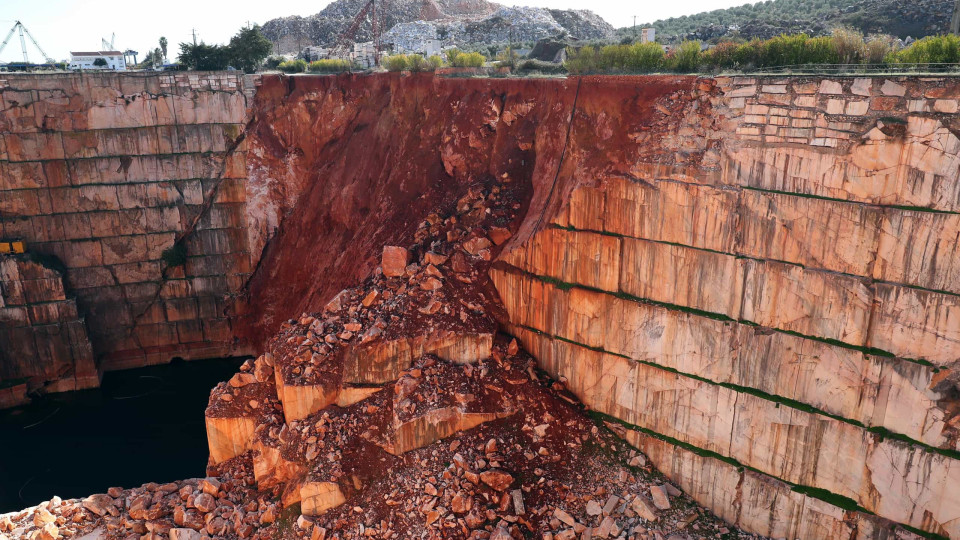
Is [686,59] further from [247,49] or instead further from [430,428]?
[247,49]

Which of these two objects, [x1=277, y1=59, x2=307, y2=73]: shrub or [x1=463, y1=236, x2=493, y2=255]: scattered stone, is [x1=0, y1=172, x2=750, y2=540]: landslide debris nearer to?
[x1=463, y1=236, x2=493, y2=255]: scattered stone

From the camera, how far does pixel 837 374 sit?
12.1 m

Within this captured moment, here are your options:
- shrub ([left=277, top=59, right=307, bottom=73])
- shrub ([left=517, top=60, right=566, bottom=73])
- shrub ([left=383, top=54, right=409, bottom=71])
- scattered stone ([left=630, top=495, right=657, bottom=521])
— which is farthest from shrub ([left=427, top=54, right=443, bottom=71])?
scattered stone ([left=630, top=495, right=657, bottom=521])

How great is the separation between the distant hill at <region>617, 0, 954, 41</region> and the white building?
2289cm

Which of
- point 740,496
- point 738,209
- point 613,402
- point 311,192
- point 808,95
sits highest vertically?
point 808,95

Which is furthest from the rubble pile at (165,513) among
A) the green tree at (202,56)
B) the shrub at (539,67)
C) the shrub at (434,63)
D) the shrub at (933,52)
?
the green tree at (202,56)

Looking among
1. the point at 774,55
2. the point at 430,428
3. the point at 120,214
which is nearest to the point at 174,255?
the point at 120,214

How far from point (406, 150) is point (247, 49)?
10718 mm

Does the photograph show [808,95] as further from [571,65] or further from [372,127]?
[372,127]

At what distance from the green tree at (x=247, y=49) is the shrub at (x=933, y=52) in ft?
73.6

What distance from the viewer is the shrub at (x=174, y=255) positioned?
81.5ft

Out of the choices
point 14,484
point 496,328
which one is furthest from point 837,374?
point 14,484

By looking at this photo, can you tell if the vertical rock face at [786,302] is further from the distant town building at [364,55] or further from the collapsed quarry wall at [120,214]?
the distant town building at [364,55]

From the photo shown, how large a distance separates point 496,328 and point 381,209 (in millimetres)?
6538
